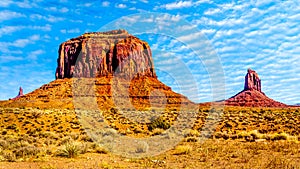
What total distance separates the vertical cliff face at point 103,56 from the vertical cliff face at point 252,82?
60752 millimetres

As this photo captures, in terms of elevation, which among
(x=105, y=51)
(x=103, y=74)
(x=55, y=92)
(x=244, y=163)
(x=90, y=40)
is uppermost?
(x=90, y=40)

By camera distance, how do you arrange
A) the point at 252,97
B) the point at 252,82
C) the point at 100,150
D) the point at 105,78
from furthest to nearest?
the point at 252,82 → the point at 252,97 → the point at 105,78 → the point at 100,150

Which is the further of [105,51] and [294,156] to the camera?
[105,51]

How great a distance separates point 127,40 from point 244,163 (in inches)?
5311

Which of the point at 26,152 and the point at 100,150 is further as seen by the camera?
the point at 100,150

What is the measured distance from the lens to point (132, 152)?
1612 centimetres

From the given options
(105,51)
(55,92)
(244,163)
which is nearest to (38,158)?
(244,163)

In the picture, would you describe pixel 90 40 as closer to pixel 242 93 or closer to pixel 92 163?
pixel 242 93

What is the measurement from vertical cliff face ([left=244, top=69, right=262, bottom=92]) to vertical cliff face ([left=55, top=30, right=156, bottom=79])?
199 ft

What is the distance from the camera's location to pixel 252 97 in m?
155

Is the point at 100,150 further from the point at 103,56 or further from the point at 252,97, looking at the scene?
the point at 252,97

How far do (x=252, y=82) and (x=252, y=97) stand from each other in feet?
63.7

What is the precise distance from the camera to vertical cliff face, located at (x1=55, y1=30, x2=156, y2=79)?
133125 mm

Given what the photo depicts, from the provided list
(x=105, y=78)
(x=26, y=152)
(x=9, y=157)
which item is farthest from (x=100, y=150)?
(x=105, y=78)
